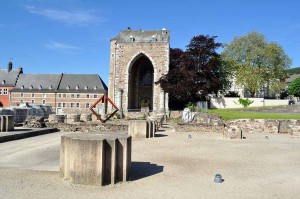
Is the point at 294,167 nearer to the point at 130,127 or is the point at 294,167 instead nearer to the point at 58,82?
the point at 130,127

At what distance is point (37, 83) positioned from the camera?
64875mm

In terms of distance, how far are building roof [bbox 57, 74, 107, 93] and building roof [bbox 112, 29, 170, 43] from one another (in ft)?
57.7

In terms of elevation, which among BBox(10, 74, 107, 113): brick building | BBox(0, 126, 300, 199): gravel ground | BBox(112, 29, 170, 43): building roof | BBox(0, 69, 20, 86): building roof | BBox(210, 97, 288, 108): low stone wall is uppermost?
BBox(112, 29, 170, 43): building roof

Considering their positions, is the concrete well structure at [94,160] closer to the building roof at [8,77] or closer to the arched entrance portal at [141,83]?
the arched entrance portal at [141,83]

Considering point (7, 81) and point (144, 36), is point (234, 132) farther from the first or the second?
point (7, 81)

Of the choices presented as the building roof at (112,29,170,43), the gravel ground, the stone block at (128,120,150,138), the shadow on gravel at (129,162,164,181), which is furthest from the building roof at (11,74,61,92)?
the shadow on gravel at (129,162,164,181)

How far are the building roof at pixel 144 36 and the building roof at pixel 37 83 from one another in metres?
24.1

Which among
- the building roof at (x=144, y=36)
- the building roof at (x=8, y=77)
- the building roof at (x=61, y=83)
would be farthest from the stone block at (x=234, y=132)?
the building roof at (x=8, y=77)

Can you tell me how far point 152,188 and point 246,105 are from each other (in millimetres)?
43577

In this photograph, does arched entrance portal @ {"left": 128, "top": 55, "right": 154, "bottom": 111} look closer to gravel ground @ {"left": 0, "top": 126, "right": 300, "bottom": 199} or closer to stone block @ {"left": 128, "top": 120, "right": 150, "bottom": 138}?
stone block @ {"left": 128, "top": 120, "right": 150, "bottom": 138}

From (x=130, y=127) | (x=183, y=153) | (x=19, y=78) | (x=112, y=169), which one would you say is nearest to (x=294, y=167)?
(x=183, y=153)

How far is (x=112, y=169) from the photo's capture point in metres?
6.48

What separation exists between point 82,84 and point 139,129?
164ft

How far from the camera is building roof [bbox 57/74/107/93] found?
62.6 meters
